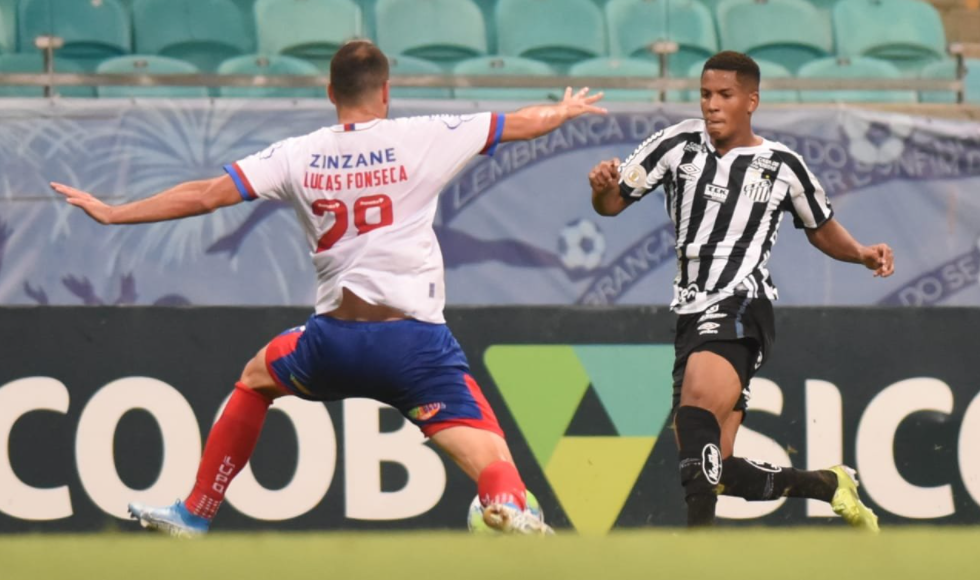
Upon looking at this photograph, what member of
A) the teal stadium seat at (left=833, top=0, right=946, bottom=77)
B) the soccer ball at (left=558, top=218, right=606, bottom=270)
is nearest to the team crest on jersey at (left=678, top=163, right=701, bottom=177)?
the soccer ball at (left=558, top=218, right=606, bottom=270)

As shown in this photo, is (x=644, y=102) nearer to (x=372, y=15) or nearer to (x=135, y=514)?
(x=372, y=15)

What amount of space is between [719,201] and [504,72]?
2776mm

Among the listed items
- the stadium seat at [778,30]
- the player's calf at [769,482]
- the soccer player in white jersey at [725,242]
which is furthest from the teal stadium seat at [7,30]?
the player's calf at [769,482]

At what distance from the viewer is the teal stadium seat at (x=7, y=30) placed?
8.42 m

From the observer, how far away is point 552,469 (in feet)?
25.2

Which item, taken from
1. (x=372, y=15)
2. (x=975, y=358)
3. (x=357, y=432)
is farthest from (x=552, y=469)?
(x=372, y=15)

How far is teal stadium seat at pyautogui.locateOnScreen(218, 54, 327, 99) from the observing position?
27.9ft

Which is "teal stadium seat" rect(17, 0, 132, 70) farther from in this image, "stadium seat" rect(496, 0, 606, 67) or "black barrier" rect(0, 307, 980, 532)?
"stadium seat" rect(496, 0, 606, 67)

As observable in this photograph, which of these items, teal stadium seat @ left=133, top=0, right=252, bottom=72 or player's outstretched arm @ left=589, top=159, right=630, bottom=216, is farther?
teal stadium seat @ left=133, top=0, right=252, bottom=72

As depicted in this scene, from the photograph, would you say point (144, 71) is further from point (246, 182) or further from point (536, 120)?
point (536, 120)

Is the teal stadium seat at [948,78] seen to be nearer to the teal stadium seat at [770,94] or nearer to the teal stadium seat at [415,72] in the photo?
the teal stadium seat at [770,94]

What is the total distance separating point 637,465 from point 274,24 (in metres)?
3.16

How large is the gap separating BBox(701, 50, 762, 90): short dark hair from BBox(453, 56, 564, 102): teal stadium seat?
7.90ft

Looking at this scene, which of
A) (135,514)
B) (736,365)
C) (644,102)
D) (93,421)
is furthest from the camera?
(644,102)
